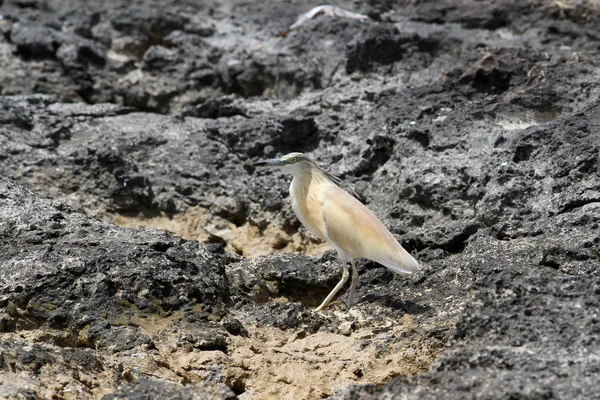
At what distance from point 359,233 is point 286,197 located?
4.79 ft

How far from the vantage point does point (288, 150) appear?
7367 millimetres

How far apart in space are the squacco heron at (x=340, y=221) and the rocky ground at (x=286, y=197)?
0.21m

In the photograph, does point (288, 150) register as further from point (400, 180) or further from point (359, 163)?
point (400, 180)

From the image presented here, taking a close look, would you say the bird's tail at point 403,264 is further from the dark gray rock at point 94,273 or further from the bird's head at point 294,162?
the bird's head at point 294,162

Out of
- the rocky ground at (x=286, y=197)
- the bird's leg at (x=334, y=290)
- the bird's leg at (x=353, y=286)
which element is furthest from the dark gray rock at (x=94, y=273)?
the bird's leg at (x=353, y=286)

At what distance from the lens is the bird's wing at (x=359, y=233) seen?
17.7 ft

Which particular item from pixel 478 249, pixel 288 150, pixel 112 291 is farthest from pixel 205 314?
pixel 288 150

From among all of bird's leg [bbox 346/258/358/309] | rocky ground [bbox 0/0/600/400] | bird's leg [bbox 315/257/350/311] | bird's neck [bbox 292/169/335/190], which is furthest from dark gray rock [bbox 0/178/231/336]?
bird's neck [bbox 292/169/335/190]

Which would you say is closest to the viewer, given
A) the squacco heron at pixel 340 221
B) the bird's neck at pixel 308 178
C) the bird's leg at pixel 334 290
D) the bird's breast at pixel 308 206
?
the squacco heron at pixel 340 221

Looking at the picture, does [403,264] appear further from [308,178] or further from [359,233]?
[308,178]

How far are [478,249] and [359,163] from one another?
1891 mm

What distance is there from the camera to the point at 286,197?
6.99 metres

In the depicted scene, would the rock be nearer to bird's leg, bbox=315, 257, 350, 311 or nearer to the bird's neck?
bird's leg, bbox=315, 257, 350, 311

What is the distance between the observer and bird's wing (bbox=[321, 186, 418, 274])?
5402mm
